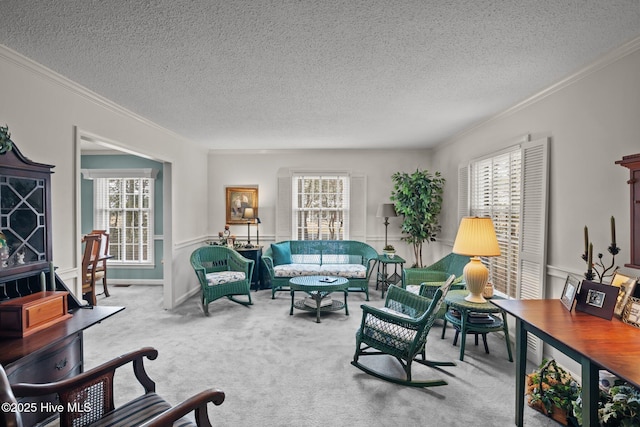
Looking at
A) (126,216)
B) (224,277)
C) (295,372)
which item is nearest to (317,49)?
(295,372)

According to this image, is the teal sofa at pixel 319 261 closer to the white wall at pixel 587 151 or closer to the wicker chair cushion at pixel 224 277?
the wicker chair cushion at pixel 224 277

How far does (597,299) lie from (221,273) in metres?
4.28

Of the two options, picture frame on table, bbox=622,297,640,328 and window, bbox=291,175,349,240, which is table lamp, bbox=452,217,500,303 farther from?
window, bbox=291,175,349,240

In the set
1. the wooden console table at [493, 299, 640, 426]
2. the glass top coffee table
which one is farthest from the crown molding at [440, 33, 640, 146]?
the glass top coffee table

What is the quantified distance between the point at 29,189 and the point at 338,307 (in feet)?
11.3

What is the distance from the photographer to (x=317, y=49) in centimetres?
222

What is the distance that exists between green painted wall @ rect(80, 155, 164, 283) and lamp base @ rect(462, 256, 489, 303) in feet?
17.9

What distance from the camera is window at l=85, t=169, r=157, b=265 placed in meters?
6.31

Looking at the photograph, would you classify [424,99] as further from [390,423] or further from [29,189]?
[29,189]

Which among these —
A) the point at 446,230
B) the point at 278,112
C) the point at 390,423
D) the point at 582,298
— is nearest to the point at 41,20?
the point at 278,112

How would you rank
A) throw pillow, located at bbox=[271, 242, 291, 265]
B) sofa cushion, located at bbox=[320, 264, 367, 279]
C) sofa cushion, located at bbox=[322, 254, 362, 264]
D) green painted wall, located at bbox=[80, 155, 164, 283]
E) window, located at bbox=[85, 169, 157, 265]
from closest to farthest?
1. sofa cushion, located at bbox=[320, 264, 367, 279]
2. throw pillow, located at bbox=[271, 242, 291, 265]
3. sofa cushion, located at bbox=[322, 254, 362, 264]
4. green painted wall, located at bbox=[80, 155, 164, 283]
5. window, located at bbox=[85, 169, 157, 265]

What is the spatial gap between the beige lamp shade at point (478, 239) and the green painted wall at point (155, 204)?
211 inches

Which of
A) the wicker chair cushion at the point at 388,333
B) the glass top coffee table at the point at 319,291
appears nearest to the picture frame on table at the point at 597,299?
the wicker chair cushion at the point at 388,333

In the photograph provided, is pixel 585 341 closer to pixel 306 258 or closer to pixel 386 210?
pixel 386 210
